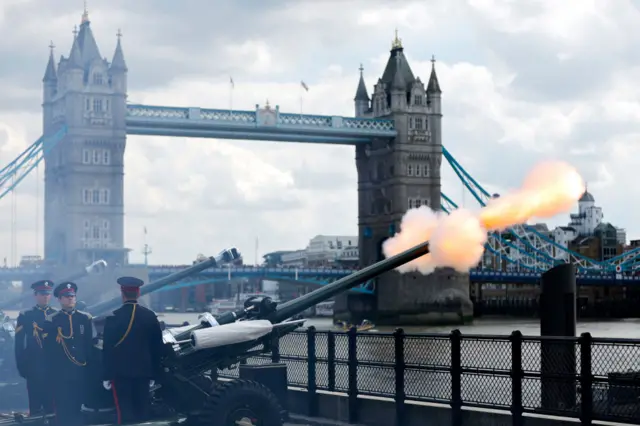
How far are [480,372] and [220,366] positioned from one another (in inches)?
105

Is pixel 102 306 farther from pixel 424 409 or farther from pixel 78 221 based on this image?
pixel 78 221

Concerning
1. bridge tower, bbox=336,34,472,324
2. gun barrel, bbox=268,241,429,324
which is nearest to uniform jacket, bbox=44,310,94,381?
gun barrel, bbox=268,241,429,324

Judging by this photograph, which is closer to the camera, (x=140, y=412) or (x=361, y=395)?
(x=140, y=412)

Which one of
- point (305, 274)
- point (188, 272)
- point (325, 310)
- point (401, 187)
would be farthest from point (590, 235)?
point (188, 272)

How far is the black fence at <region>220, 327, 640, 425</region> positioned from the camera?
11.1 meters

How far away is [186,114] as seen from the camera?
88188mm

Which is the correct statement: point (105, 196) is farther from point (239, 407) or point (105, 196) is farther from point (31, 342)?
point (239, 407)

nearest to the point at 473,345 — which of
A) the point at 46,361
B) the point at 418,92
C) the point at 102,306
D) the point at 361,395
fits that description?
the point at 361,395

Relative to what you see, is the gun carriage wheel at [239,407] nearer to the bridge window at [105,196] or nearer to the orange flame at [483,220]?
the orange flame at [483,220]

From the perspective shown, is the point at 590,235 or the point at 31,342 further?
the point at 590,235

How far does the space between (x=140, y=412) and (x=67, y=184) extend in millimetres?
82026

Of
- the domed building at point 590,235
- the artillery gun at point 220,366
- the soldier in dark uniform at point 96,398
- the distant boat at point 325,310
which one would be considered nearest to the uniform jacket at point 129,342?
the artillery gun at point 220,366

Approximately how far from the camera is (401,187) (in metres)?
102

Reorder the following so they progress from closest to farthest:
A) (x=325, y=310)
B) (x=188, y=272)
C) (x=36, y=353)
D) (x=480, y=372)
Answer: (x=480, y=372), (x=36, y=353), (x=188, y=272), (x=325, y=310)
